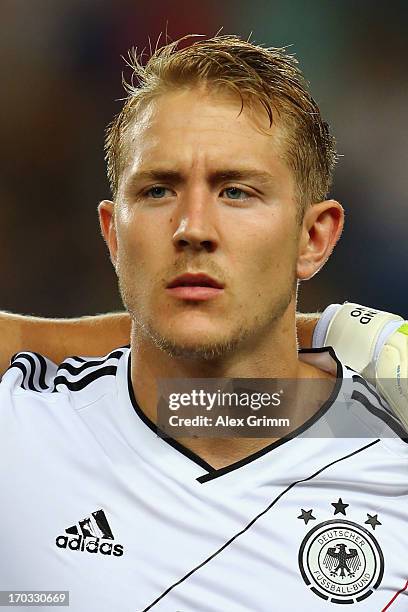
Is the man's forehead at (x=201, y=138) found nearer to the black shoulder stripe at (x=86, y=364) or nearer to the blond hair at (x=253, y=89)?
the blond hair at (x=253, y=89)

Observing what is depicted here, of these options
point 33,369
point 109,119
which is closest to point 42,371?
point 33,369

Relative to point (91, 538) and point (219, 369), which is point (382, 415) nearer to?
point (219, 369)

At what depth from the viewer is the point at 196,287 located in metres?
1.52

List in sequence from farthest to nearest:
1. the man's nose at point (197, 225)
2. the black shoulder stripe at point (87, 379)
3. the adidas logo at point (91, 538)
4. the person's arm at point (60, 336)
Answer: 1. the person's arm at point (60, 336)
2. the black shoulder stripe at point (87, 379)
3. the adidas logo at point (91, 538)
4. the man's nose at point (197, 225)

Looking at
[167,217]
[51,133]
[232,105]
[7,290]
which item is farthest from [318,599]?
[51,133]

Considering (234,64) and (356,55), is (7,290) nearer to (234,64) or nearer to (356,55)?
(356,55)

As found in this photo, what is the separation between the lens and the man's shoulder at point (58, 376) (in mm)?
1835

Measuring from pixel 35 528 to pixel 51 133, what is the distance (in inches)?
116

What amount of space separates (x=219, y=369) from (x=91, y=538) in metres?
0.42

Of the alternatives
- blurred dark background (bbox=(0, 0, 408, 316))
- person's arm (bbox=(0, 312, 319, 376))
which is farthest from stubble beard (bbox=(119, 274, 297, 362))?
blurred dark background (bbox=(0, 0, 408, 316))

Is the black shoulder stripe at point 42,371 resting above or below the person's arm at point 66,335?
below

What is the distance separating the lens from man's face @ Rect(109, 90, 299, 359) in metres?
1.53

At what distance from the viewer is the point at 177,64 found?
1735 mm

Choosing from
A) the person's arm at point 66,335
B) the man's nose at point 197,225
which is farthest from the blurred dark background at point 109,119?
the man's nose at point 197,225
